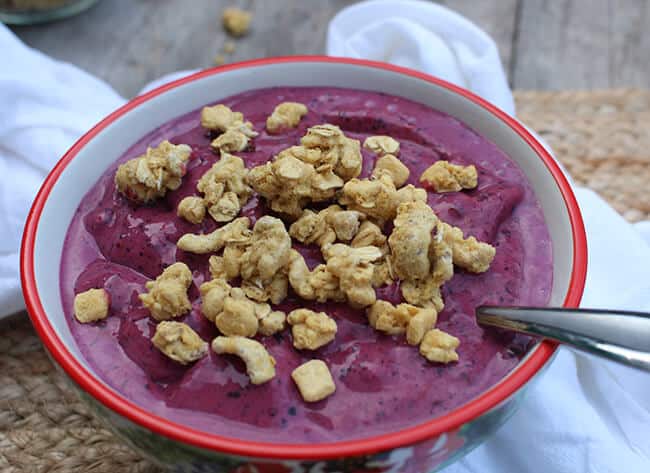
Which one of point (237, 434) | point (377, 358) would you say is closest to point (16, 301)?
point (237, 434)

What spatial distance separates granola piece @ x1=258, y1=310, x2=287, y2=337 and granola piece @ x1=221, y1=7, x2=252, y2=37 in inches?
84.5

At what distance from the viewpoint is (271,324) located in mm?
1211

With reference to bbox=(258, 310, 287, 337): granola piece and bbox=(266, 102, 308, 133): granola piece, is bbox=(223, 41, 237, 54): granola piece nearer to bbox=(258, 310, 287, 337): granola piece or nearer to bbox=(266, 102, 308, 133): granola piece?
bbox=(266, 102, 308, 133): granola piece

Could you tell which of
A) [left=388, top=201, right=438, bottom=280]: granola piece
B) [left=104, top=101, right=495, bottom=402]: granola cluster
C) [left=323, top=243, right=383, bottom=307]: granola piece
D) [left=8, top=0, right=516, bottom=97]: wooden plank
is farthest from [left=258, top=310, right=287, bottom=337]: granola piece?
[left=8, top=0, right=516, bottom=97]: wooden plank

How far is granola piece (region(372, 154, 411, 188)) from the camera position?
1.45m

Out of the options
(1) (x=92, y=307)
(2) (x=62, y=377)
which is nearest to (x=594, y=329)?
(1) (x=92, y=307)

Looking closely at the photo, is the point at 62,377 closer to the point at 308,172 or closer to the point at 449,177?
the point at 308,172

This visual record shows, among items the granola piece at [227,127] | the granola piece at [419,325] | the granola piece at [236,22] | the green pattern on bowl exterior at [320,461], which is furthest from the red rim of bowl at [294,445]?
the granola piece at [236,22]

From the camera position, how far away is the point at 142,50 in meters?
3.07

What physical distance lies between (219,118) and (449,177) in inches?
20.1

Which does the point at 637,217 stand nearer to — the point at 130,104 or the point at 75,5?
the point at 130,104

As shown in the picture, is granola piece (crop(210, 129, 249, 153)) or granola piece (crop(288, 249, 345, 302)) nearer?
granola piece (crop(288, 249, 345, 302))

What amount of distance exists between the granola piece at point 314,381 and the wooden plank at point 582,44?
206 cm

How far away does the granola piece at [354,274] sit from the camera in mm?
1215
